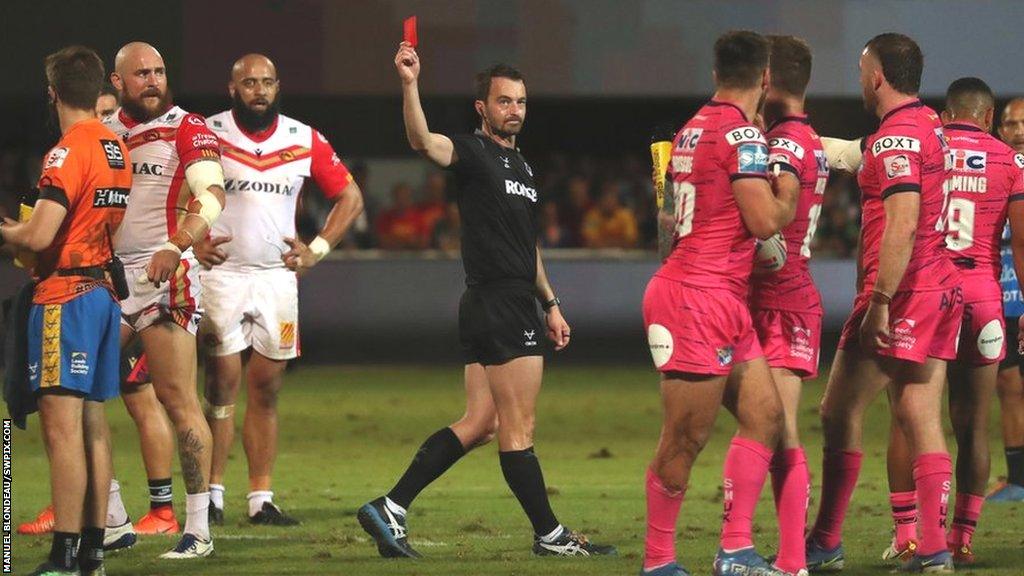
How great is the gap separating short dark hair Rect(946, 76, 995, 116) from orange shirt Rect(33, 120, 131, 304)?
384 centimetres

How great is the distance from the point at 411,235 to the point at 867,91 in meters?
13.6

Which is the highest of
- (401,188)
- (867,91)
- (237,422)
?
(867,91)

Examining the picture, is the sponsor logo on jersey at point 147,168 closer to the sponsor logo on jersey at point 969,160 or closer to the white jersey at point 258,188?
the white jersey at point 258,188

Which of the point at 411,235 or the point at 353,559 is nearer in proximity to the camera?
the point at 353,559

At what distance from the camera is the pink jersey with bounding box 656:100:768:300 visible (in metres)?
6.64

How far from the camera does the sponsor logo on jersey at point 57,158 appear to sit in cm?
698

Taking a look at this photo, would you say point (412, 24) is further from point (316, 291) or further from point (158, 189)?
point (316, 291)

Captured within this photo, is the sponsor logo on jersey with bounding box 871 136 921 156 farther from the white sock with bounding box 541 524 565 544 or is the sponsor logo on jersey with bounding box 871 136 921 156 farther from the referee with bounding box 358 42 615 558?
the white sock with bounding box 541 524 565 544

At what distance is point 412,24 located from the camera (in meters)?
7.38

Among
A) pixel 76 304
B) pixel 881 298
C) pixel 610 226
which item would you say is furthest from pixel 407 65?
pixel 610 226

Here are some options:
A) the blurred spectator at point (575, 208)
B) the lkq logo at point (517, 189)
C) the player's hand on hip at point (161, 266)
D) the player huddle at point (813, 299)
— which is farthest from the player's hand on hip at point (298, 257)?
the blurred spectator at point (575, 208)

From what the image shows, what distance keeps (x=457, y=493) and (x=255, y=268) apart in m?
1.89

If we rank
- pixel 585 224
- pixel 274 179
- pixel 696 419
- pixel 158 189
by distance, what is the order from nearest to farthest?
pixel 696 419 < pixel 158 189 < pixel 274 179 < pixel 585 224

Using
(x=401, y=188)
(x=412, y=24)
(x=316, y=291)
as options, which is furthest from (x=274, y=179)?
(x=401, y=188)
